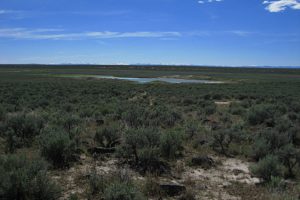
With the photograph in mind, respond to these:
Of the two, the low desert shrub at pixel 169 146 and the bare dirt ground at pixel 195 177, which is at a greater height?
the low desert shrub at pixel 169 146

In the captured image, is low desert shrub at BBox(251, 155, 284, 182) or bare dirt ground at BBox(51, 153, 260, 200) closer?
bare dirt ground at BBox(51, 153, 260, 200)

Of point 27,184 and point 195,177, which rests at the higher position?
point 27,184

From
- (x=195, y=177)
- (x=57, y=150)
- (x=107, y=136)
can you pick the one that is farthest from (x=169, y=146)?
(x=57, y=150)

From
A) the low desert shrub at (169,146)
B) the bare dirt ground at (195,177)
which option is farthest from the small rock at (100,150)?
the low desert shrub at (169,146)

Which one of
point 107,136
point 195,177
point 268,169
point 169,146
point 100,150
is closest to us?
point 268,169

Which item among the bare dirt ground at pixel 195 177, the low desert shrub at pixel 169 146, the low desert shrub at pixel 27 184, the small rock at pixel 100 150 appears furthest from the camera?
the small rock at pixel 100 150

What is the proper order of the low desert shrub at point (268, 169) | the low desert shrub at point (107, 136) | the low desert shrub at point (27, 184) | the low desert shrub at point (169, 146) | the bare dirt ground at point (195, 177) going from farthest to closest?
1. the low desert shrub at point (107, 136)
2. the low desert shrub at point (169, 146)
3. the low desert shrub at point (268, 169)
4. the bare dirt ground at point (195, 177)
5. the low desert shrub at point (27, 184)

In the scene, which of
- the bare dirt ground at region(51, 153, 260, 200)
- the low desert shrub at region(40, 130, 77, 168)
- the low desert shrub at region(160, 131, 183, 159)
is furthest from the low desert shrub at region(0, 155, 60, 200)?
the low desert shrub at region(160, 131, 183, 159)

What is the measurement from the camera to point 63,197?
18.8 ft

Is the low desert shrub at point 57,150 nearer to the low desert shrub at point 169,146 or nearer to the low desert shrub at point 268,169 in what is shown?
the low desert shrub at point 169,146

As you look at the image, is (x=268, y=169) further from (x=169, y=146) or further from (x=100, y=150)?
(x=100, y=150)

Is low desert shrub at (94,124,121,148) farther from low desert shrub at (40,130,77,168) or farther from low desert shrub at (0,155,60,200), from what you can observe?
low desert shrub at (0,155,60,200)

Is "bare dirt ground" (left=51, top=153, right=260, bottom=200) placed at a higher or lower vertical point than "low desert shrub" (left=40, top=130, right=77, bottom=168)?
lower

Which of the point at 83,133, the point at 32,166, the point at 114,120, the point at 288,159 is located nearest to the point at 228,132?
the point at 288,159
